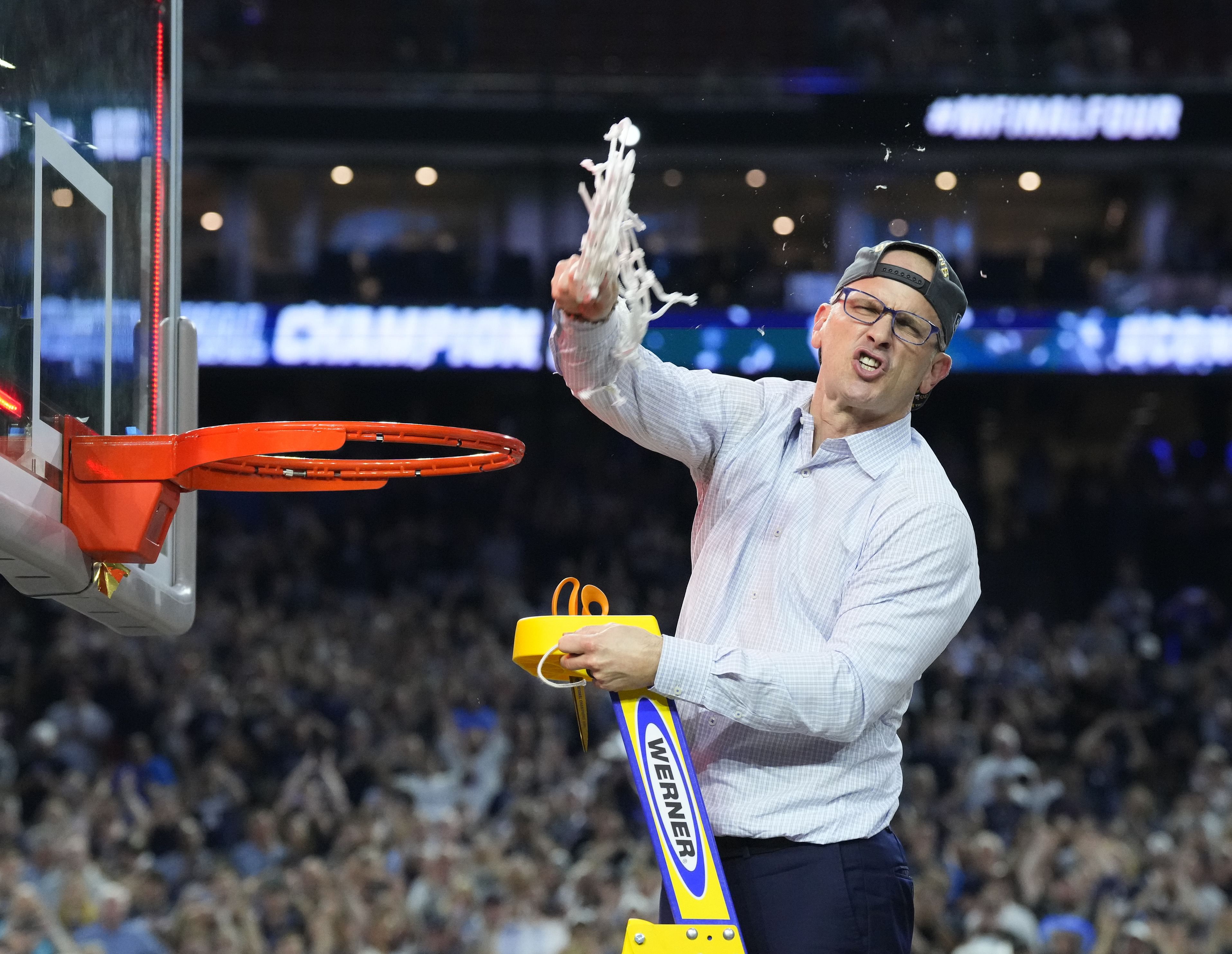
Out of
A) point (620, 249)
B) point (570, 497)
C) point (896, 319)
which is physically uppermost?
point (620, 249)

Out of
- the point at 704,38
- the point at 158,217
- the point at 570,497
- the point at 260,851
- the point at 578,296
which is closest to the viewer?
the point at 578,296

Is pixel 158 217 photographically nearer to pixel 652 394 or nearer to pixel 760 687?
pixel 652 394

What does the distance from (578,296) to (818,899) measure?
3.25 feet

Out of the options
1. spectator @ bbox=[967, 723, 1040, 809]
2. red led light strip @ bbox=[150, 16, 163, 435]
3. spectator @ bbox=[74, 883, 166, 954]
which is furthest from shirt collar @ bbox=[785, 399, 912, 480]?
spectator @ bbox=[967, 723, 1040, 809]

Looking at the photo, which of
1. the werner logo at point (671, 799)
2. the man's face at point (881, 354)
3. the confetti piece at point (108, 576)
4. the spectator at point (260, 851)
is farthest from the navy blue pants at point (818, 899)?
the spectator at point (260, 851)

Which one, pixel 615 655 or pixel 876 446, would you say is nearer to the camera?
pixel 615 655

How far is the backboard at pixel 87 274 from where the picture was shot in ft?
8.62

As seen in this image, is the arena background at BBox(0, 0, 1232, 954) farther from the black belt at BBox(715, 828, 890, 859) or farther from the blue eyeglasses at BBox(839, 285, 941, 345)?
the black belt at BBox(715, 828, 890, 859)

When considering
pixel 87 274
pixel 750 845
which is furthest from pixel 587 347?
pixel 87 274

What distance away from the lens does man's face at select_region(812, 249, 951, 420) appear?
2.50 meters

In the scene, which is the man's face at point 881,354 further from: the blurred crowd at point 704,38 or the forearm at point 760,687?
the blurred crowd at point 704,38

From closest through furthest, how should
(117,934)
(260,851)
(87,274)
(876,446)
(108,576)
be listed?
(876,446), (108,576), (87,274), (117,934), (260,851)

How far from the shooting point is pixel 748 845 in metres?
2.41

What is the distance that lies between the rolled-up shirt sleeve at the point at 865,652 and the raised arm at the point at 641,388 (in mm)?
327
